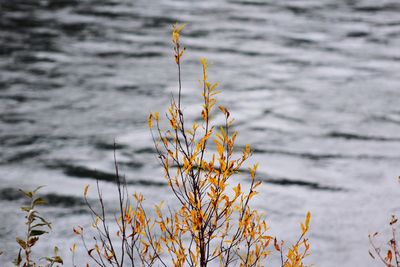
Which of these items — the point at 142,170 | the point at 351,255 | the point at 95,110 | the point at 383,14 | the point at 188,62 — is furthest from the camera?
the point at 383,14

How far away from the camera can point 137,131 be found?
16.3 ft

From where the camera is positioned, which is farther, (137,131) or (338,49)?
(338,49)

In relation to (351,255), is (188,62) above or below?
above

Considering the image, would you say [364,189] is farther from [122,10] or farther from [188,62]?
[122,10]

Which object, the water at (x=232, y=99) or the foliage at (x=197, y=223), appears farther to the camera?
the water at (x=232, y=99)

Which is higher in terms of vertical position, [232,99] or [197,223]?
[197,223]

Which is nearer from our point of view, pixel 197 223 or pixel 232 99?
pixel 197 223

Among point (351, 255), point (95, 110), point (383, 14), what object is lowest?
point (351, 255)

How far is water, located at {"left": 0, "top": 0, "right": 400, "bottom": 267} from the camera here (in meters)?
4.00

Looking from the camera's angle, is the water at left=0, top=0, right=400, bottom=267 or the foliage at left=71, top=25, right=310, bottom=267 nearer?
the foliage at left=71, top=25, right=310, bottom=267

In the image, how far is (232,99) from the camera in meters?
5.51

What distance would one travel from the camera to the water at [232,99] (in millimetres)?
3996

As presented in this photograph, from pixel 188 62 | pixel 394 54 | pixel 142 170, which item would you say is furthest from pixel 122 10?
pixel 142 170

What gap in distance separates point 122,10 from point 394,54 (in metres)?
3.22
